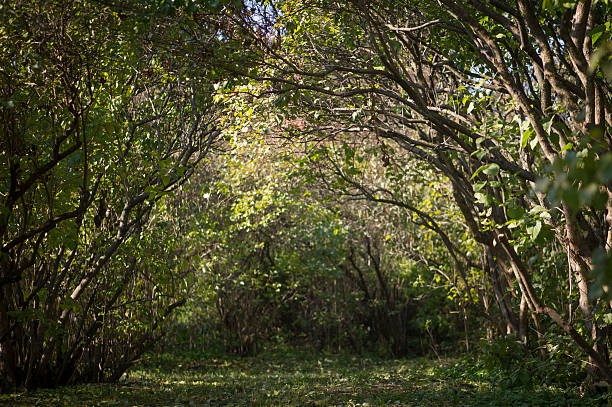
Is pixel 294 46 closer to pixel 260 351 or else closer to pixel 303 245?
pixel 303 245

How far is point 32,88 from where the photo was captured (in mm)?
4973

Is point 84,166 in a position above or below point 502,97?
below

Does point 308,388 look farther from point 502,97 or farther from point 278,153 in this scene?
point 502,97

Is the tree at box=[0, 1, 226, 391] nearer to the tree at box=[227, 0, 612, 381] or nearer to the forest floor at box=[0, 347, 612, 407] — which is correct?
the forest floor at box=[0, 347, 612, 407]

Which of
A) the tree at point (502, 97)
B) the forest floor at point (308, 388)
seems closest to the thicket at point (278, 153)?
the tree at point (502, 97)

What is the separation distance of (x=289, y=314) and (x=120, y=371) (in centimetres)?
773

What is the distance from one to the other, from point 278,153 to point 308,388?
415cm

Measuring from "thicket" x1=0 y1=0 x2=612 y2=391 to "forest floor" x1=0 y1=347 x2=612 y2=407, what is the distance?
388mm

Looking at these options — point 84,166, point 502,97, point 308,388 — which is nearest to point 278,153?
point 502,97

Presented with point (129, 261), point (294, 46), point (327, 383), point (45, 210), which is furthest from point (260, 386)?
point (294, 46)

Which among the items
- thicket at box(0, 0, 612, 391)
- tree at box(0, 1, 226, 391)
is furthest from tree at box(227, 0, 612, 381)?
tree at box(0, 1, 226, 391)

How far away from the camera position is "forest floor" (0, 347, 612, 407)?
5.90 metres

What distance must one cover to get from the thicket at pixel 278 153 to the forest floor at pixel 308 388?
0.39m

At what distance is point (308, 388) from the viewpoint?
307 inches
